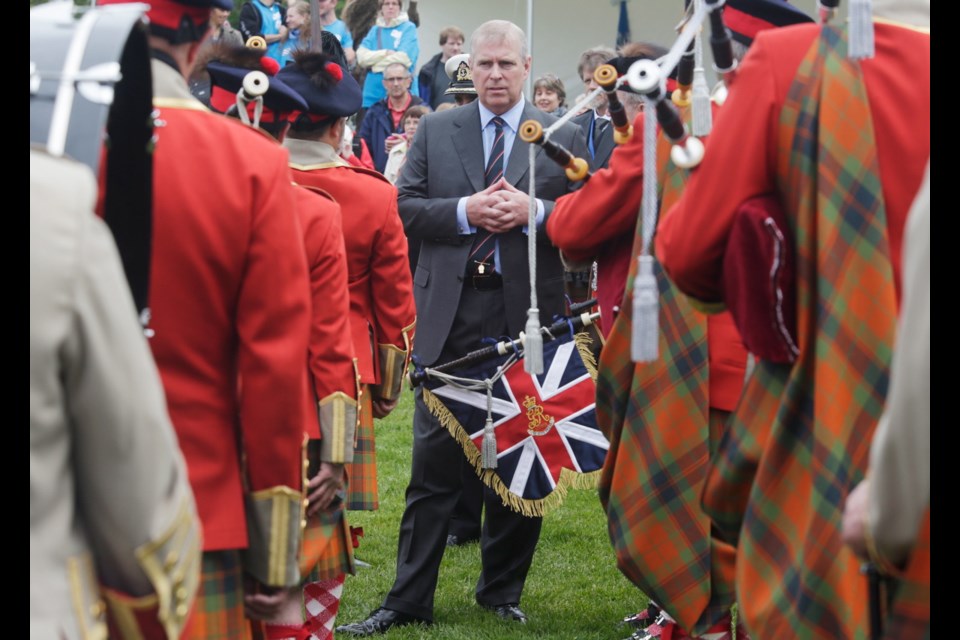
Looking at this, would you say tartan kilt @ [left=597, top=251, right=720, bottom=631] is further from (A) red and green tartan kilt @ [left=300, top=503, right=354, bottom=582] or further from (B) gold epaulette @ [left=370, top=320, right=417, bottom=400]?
(B) gold epaulette @ [left=370, top=320, right=417, bottom=400]

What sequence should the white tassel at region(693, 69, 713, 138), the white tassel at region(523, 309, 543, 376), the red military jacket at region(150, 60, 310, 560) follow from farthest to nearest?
the white tassel at region(523, 309, 543, 376), the white tassel at region(693, 69, 713, 138), the red military jacket at region(150, 60, 310, 560)

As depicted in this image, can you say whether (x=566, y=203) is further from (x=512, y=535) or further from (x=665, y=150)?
(x=512, y=535)

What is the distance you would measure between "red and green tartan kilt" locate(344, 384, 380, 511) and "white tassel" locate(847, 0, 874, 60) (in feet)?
8.74

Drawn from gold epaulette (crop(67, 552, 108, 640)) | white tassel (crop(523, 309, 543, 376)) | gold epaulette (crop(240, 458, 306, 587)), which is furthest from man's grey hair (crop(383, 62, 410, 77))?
gold epaulette (crop(67, 552, 108, 640))

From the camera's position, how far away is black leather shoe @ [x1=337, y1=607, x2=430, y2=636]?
16.3 ft

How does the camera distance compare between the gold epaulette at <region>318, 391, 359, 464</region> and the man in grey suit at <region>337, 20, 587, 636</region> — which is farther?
the man in grey suit at <region>337, 20, 587, 636</region>

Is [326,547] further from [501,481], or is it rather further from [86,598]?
[86,598]

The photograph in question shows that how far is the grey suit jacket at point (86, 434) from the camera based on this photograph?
66.6 inches

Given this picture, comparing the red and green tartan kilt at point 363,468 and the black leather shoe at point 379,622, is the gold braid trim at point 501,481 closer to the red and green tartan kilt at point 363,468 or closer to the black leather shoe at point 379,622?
the red and green tartan kilt at point 363,468

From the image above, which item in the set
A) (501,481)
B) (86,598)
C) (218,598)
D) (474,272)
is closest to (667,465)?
(218,598)

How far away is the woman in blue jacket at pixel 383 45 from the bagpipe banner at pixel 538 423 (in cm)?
713

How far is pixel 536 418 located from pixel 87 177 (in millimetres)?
3353

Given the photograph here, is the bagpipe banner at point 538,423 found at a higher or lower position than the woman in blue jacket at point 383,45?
lower

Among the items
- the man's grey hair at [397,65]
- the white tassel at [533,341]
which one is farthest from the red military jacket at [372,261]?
the man's grey hair at [397,65]
